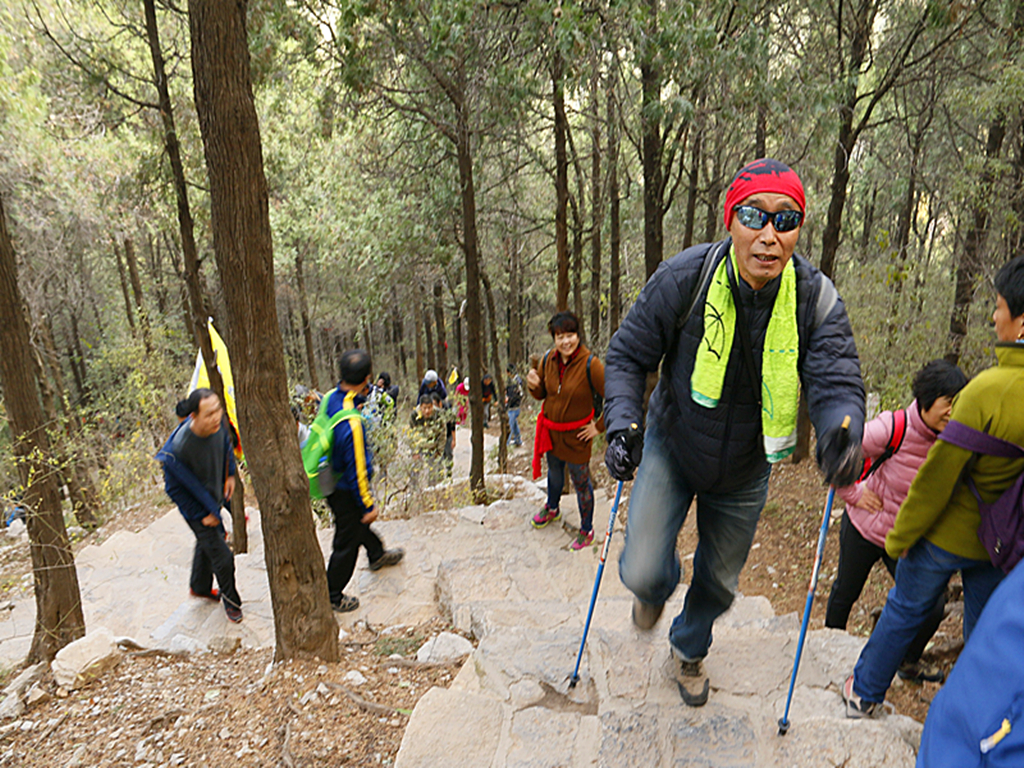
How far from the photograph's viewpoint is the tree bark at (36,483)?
15.1 ft

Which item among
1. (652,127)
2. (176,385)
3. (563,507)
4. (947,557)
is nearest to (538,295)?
(176,385)

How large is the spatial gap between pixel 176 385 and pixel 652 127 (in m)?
14.6

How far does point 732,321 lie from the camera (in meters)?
2.30

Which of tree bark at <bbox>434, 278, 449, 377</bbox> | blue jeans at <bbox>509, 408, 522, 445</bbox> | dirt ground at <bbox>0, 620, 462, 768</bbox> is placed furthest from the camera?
tree bark at <bbox>434, 278, 449, 377</bbox>

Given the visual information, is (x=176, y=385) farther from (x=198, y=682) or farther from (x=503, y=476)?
(x=198, y=682)

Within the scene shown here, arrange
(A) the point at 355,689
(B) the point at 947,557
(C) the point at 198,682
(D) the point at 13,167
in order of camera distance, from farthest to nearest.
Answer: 1. (D) the point at 13,167
2. (C) the point at 198,682
3. (A) the point at 355,689
4. (B) the point at 947,557

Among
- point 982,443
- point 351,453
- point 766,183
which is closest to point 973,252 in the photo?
point 982,443

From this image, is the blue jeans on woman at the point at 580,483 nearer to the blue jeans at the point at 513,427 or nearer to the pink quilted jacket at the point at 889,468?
the pink quilted jacket at the point at 889,468

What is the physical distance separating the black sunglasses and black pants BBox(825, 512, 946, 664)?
2.22m

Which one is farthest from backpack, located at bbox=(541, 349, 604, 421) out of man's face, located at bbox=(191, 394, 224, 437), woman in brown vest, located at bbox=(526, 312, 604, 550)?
man's face, located at bbox=(191, 394, 224, 437)

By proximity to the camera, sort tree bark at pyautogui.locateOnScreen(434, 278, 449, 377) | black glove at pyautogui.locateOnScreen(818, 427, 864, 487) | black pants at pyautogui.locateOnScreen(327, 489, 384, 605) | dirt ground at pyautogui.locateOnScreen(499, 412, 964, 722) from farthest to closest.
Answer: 1. tree bark at pyautogui.locateOnScreen(434, 278, 449, 377)
2. black pants at pyautogui.locateOnScreen(327, 489, 384, 605)
3. dirt ground at pyautogui.locateOnScreen(499, 412, 964, 722)
4. black glove at pyautogui.locateOnScreen(818, 427, 864, 487)

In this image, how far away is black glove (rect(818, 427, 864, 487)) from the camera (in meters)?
2.03

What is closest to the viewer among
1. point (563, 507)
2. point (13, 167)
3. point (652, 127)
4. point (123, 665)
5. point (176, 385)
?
point (123, 665)

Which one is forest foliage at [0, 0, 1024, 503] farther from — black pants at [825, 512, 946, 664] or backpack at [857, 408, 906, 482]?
black pants at [825, 512, 946, 664]
